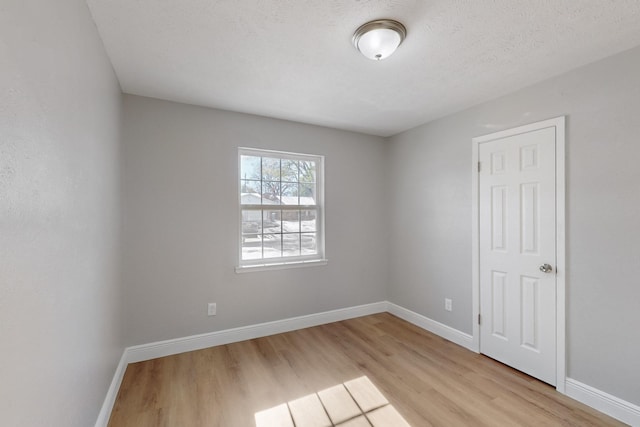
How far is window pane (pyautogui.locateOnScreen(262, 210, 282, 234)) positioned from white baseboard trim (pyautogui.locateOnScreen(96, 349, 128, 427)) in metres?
1.73

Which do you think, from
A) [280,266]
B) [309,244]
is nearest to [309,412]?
[280,266]

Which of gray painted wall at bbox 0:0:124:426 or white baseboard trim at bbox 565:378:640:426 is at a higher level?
gray painted wall at bbox 0:0:124:426

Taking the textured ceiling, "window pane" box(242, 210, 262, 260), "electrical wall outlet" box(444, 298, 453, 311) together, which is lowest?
"electrical wall outlet" box(444, 298, 453, 311)

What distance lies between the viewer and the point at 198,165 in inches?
112

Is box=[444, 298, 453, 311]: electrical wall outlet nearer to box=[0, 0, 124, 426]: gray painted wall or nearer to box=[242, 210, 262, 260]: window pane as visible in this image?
box=[242, 210, 262, 260]: window pane

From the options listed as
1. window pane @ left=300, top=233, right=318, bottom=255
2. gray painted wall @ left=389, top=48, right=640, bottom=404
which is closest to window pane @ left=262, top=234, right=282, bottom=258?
window pane @ left=300, top=233, right=318, bottom=255

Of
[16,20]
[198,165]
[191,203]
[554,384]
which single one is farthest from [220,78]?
[554,384]

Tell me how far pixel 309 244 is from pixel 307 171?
930mm

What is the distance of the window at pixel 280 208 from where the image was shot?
3.15m

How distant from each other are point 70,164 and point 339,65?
5.77 ft

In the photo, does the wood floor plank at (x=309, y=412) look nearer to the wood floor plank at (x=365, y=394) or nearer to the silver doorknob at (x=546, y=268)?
the wood floor plank at (x=365, y=394)

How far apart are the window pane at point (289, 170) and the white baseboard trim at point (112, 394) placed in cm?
232

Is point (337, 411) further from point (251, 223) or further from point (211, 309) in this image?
point (251, 223)

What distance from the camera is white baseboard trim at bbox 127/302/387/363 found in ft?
8.57
